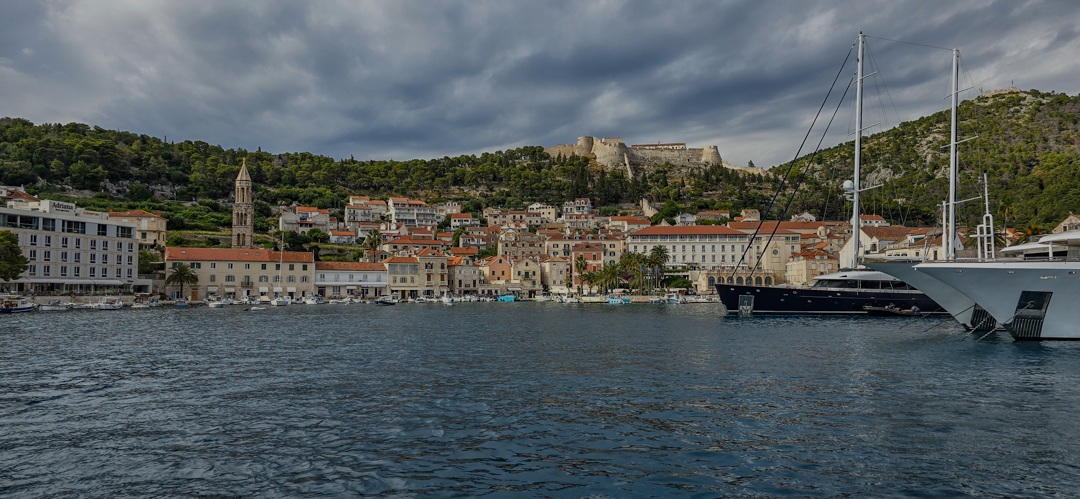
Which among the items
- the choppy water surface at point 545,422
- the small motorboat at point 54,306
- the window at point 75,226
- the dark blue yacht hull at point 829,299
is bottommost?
the small motorboat at point 54,306

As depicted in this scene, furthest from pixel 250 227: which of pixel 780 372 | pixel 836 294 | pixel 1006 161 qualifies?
pixel 1006 161

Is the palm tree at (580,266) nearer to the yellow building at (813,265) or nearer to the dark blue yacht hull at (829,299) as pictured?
the yellow building at (813,265)

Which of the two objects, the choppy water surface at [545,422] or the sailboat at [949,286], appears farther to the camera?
the sailboat at [949,286]

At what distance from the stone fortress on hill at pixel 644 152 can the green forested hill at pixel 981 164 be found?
28.1 metres

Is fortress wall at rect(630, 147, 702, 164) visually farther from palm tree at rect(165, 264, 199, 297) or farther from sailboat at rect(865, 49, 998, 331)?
sailboat at rect(865, 49, 998, 331)

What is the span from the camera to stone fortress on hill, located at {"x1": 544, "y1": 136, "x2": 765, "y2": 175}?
182 meters

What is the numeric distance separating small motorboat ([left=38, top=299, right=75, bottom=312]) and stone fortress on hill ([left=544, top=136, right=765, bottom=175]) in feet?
476

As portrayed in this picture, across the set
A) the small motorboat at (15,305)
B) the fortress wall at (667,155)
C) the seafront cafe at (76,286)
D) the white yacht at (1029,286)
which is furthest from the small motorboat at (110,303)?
the fortress wall at (667,155)

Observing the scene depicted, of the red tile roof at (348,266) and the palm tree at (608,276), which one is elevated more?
the red tile roof at (348,266)

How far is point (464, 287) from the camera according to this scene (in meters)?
88.2

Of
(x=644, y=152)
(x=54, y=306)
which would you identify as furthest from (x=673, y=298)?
(x=644, y=152)

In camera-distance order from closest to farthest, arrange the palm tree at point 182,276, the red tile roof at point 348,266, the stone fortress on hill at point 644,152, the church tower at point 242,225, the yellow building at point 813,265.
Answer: the palm tree at point 182,276, the red tile roof at point 348,266, the yellow building at point 813,265, the church tower at point 242,225, the stone fortress on hill at point 644,152

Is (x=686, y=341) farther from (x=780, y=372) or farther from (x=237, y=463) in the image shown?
(x=237, y=463)

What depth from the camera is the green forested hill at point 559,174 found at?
98.4 meters
